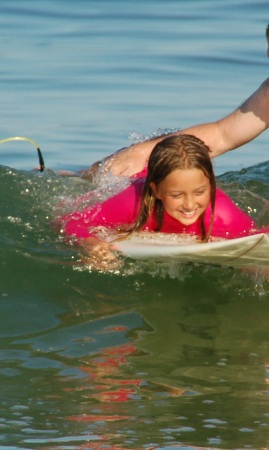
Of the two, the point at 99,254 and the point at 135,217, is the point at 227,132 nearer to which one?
the point at 135,217

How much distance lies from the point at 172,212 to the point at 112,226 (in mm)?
466

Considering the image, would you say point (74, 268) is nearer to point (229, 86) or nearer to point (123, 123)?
point (123, 123)

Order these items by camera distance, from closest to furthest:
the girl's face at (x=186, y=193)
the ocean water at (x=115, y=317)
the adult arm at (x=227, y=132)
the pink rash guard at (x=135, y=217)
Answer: the ocean water at (x=115, y=317) < the girl's face at (x=186, y=193) < the pink rash guard at (x=135, y=217) < the adult arm at (x=227, y=132)

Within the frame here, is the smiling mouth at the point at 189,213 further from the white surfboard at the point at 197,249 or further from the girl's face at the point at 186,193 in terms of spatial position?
the white surfboard at the point at 197,249

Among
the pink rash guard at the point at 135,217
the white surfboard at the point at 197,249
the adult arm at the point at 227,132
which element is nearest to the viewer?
the white surfboard at the point at 197,249

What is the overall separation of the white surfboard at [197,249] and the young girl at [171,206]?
9 centimetres

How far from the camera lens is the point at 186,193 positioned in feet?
22.6

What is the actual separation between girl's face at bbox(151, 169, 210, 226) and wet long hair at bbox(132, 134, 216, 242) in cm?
3

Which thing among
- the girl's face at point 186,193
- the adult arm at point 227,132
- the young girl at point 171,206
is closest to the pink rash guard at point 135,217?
the young girl at point 171,206

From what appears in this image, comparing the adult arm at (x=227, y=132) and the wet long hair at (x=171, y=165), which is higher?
the adult arm at (x=227, y=132)

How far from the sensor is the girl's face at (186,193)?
6.87 metres

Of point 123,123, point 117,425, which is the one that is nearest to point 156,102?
point 123,123

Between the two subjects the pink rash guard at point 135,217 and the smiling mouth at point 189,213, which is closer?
the smiling mouth at point 189,213

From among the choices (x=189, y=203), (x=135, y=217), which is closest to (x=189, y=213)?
(x=189, y=203)
